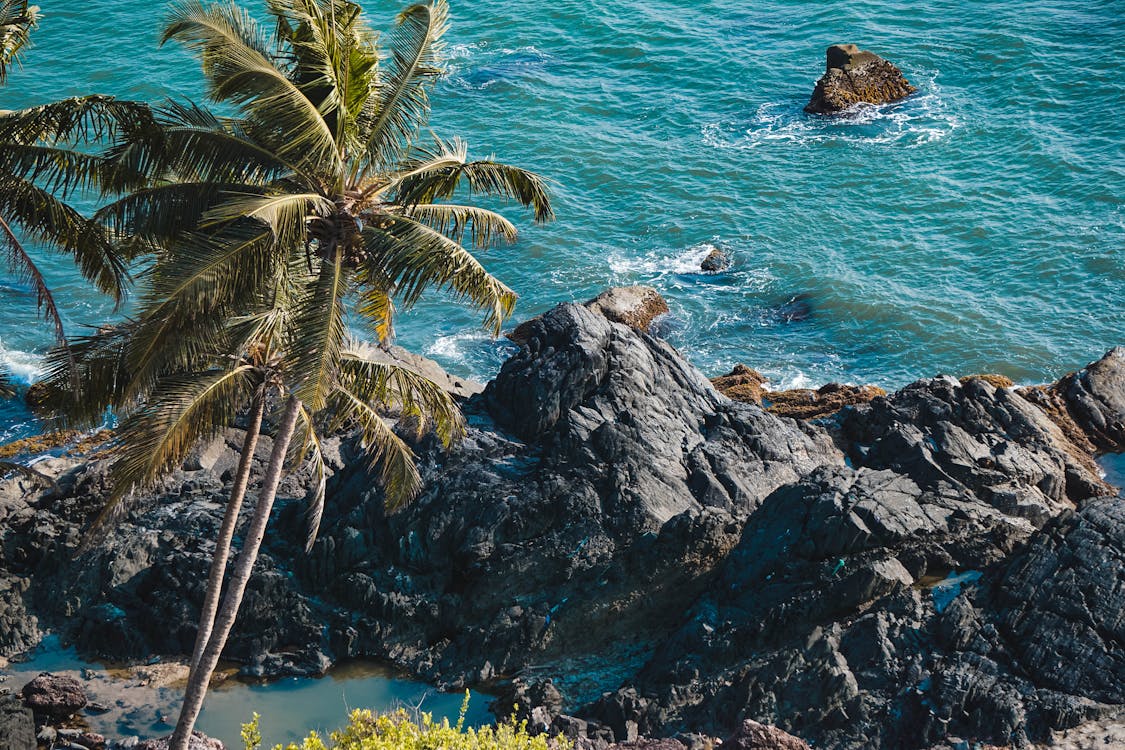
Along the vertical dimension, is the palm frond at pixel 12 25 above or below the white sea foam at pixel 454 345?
above

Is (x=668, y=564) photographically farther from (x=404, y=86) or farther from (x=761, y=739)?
(x=404, y=86)

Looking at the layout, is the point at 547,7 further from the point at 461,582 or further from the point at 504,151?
the point at 461,582

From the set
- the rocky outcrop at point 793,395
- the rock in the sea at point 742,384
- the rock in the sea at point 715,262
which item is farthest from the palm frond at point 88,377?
the rock in the sea at point 715,262

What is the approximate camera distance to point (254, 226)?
1517 centimetres

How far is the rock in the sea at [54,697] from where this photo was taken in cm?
2055

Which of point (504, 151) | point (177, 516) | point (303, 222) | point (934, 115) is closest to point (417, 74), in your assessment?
point (303, 222)

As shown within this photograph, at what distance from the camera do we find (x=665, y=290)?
133ft

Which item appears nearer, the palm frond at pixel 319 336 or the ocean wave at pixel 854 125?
the palm frond at pixel 319 336

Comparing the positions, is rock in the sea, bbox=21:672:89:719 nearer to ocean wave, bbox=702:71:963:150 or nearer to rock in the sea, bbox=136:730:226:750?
rock in the sea, bbox=136:730:226:750

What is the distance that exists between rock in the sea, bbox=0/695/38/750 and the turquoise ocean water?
15.6 meters

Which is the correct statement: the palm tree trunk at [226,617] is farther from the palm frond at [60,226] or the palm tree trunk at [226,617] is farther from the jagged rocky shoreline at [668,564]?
the jagged rocky shoreline at [668,564]

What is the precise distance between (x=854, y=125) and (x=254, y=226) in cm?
4020

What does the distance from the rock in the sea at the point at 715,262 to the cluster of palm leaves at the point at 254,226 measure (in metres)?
25.1

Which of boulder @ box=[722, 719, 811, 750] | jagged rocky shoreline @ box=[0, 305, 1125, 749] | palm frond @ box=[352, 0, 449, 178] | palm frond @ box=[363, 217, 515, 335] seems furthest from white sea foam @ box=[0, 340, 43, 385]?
boulder @ box=[722, 719, 811, 750]
